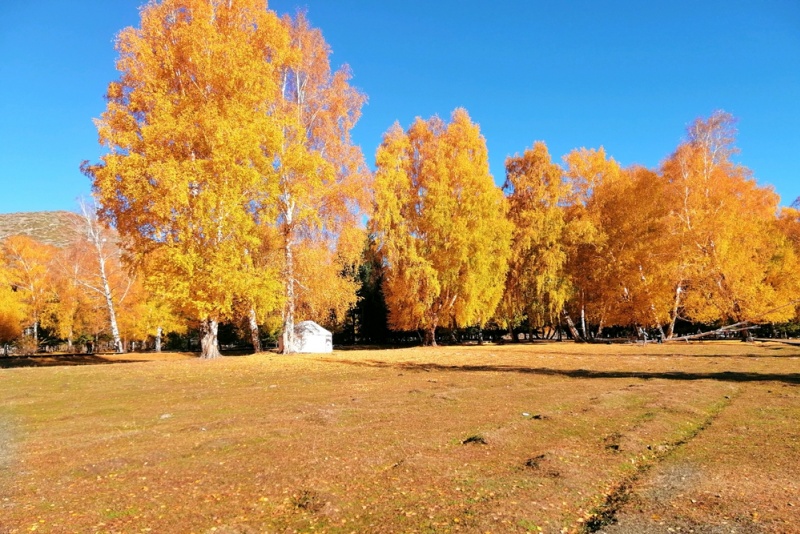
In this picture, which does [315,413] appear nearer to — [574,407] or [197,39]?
[574,407]

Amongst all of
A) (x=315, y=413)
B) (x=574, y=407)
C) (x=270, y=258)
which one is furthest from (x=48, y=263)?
(x=574, y=407)

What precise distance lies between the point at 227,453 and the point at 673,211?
39283mm

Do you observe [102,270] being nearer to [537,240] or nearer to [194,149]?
[194,149]

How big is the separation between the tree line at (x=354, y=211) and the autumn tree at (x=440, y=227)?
0.15 m

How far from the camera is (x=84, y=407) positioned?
11.9 m

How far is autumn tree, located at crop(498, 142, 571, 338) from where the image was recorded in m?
43.1

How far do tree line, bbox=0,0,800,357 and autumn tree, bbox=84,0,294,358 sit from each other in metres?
0.09

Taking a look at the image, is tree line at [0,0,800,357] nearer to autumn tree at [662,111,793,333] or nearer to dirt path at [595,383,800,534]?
autumn tree at [662,111,793,333]

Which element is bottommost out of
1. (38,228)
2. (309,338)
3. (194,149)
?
(309,338)

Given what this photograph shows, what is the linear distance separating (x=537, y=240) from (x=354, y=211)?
20.9 m

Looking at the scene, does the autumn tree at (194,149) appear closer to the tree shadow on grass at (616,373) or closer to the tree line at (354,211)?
the tree line at (354,211)

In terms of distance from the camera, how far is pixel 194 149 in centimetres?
2359

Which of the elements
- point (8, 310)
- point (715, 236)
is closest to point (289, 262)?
point (715, 236)

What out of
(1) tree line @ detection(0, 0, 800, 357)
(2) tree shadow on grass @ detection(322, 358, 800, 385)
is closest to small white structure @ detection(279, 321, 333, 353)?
(1) tree line @ detection(0, 0, 800, 357)
